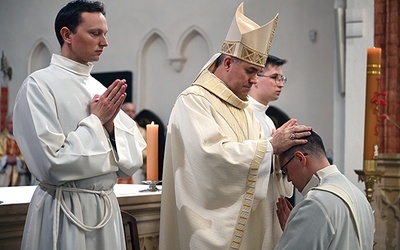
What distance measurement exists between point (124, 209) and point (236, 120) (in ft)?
2.46

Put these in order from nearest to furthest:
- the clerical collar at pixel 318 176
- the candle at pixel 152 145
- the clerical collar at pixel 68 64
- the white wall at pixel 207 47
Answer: the clerical collar at pixel 318 176 < the clerical collar at pixel 68 64 < the candle at pixel 152 145 < the white wall at pixel 207 47

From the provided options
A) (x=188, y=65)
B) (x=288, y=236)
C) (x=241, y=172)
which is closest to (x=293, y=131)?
(x=241, y=172)

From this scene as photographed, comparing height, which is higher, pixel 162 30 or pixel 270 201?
pixel 162 30

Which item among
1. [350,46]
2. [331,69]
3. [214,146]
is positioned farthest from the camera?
[331,69]

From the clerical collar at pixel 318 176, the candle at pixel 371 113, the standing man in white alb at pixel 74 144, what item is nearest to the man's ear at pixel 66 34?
the standing man in white alb at pixel 74 144

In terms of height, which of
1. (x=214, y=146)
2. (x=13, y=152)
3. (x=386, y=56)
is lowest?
(x=13, y=152)

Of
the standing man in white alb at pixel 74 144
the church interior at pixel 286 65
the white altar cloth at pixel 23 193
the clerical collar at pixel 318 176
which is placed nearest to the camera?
the standing man in white alb at pixel 74 144

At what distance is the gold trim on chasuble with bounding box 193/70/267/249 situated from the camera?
3.38 metres

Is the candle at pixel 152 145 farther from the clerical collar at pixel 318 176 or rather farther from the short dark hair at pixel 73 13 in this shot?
the clerical collar at pixel 318 176

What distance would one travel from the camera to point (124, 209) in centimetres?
364

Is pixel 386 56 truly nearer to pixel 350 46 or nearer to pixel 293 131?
pixel 350 46

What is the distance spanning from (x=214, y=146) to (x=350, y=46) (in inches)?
168

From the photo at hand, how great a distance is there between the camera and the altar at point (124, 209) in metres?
3.00

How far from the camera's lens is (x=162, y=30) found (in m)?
11.1
